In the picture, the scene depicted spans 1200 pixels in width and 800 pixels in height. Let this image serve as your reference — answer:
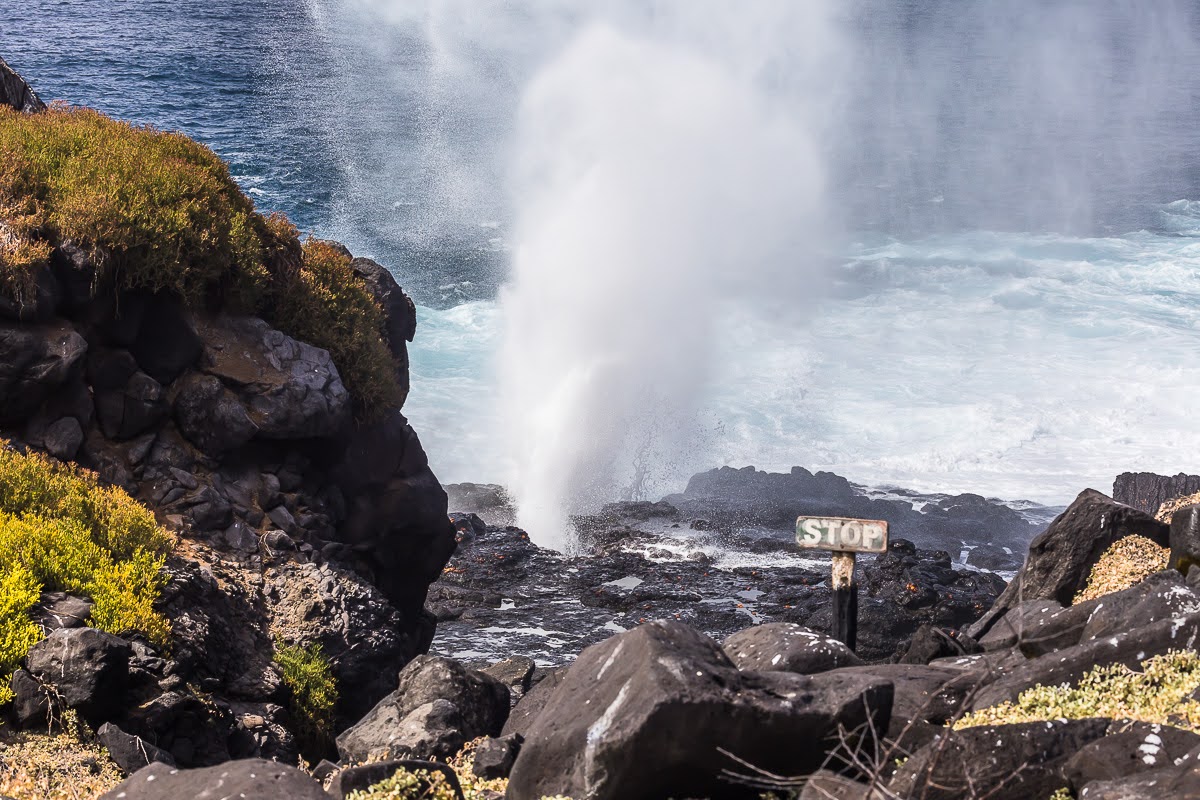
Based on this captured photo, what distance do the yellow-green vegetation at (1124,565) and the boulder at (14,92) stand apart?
555 inches

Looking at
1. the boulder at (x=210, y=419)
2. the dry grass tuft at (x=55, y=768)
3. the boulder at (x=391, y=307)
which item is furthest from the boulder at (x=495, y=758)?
the boulder at (x=391, y=307)

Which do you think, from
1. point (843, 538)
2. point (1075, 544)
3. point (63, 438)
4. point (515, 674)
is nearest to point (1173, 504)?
point (1075, 544)

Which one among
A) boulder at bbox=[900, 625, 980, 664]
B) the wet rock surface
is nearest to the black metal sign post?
boulder at bbox=[900, 625, 980, 664]

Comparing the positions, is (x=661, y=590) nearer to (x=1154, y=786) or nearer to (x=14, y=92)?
(x=14, y=92)

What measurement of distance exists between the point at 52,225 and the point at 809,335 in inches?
1304

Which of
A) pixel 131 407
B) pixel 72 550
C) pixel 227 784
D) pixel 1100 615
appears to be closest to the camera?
pixel 227 784

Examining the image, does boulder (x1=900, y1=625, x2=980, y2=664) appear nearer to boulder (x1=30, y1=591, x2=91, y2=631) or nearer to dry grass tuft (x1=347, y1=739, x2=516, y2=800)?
dry grass tuft (x1=347, y1=739, x2=516, y2=800)

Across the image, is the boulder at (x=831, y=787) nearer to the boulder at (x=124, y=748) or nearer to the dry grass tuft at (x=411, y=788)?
the dry grass tuft at (x=411, y=788)

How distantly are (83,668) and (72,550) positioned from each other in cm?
142

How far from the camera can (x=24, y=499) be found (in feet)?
31.9

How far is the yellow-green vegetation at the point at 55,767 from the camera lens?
7117mm

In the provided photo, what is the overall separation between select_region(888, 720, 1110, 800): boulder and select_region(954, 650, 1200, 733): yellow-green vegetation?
2.48ft

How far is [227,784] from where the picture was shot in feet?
18.2

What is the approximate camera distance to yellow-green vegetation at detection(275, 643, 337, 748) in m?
10.2
